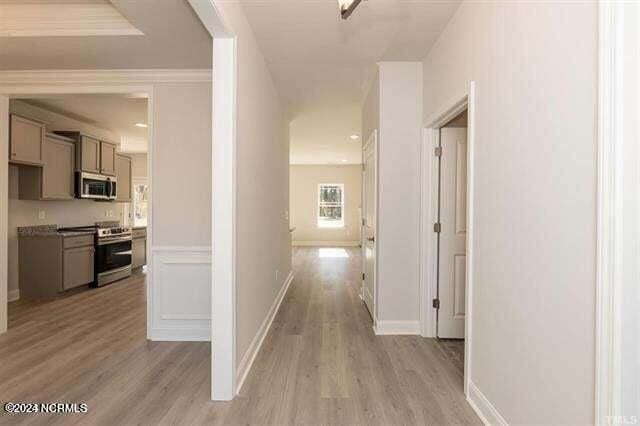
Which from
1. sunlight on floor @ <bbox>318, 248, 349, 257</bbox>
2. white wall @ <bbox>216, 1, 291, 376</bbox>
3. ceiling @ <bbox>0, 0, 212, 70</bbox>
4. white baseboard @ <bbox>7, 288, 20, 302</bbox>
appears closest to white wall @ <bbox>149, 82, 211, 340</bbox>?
ceiling @ <bbox>0, 0, 212, 70</bbox>

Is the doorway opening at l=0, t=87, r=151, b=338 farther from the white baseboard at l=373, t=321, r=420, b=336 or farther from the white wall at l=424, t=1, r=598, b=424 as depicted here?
the white wall at l=424, t=1, r=598, b=424

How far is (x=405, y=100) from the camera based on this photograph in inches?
131

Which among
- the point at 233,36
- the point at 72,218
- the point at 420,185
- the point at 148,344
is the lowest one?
the point at 148,344

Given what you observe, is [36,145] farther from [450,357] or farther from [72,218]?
[450,357]

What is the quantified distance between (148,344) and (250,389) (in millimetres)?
1391

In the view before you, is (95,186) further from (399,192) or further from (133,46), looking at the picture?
(399,192)

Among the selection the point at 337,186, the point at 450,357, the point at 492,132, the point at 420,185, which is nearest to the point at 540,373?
the point at 492,132

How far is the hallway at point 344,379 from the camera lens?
6.66 feet

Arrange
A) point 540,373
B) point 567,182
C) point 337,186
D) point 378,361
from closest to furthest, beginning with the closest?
point 567,182 < point 540,373 < point 378,361 < point 337,186

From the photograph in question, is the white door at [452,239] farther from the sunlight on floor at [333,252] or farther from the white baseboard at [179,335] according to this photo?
the sunlight on floor at [333,252]

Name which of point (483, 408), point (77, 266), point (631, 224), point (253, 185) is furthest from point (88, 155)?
point (631, 224)

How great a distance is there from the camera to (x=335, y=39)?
2881 mm

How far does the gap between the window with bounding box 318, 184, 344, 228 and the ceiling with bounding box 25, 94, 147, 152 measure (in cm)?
633

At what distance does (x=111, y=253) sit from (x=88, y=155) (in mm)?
1594
